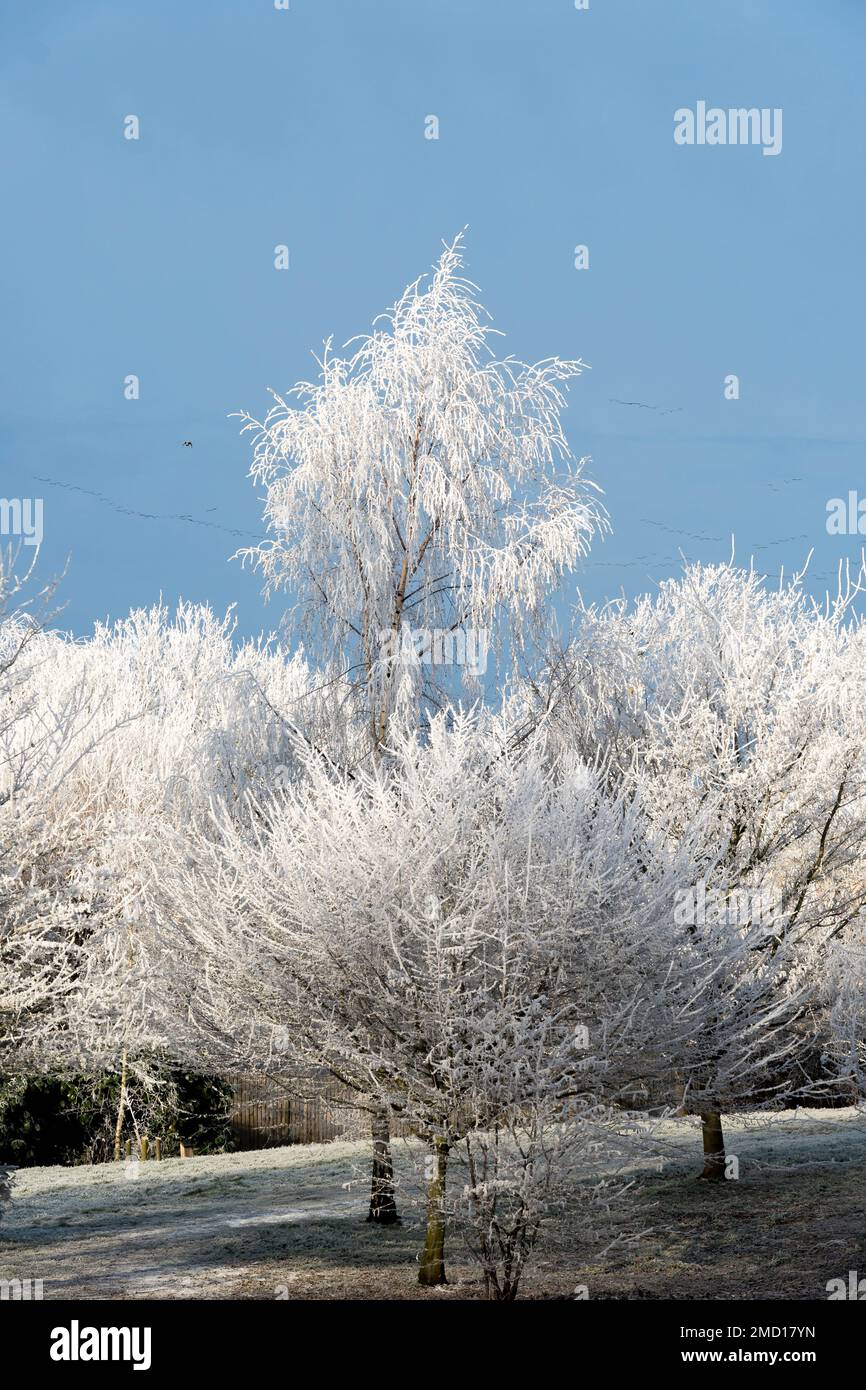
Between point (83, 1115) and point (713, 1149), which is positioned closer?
point (713, 1149)

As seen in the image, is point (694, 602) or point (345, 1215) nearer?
point (345, 1215)

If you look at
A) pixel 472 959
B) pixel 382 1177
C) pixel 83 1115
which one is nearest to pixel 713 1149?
pixel 382 1177

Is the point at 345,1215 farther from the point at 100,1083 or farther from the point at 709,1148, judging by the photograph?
the point at 100,1083

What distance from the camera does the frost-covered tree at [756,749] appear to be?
12.3 metres

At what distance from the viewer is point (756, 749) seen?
12672 mm

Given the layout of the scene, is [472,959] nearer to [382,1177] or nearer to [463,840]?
[463,840]

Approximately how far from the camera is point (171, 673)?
29.3 metres

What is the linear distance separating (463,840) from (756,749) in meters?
5.25

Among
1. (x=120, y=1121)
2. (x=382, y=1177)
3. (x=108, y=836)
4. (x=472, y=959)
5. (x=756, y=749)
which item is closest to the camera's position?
(x=472, y=959)

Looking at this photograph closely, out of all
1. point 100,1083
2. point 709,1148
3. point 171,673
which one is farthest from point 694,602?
point 171,673

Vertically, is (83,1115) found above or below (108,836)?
below
